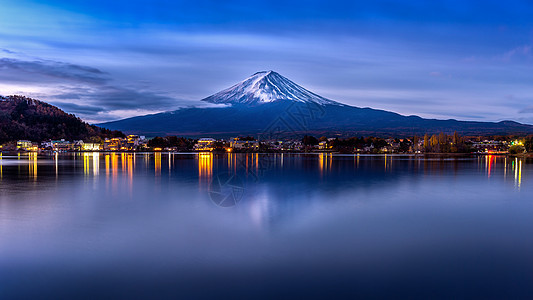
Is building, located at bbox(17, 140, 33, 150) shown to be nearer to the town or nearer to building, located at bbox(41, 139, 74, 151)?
the town

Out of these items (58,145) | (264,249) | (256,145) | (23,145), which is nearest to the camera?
(264,249)

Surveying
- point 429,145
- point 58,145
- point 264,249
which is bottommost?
point 264,249

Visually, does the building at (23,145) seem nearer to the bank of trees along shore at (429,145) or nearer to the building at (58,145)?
the building at (58,145)

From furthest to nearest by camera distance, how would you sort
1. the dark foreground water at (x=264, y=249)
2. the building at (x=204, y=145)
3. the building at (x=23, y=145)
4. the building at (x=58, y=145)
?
1. the building at (x=204, y=145)
2. the building at (x=58, y=145)
3. the building at (x=23, y=145)
4. the dark foreground water at (x=264, y=249)

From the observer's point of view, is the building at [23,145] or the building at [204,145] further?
the building at [204,145]

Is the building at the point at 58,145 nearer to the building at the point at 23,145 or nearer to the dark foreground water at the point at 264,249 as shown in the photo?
the building at the point at 23,145

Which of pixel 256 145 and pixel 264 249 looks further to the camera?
pixel 256 145

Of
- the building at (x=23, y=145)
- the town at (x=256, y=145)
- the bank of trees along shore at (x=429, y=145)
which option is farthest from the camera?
the building at (x=23, y=145)

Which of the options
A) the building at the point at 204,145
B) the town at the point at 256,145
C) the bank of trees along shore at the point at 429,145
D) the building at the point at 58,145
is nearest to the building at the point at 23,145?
the town at the point at 256,145

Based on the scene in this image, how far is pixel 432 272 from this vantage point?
435cm

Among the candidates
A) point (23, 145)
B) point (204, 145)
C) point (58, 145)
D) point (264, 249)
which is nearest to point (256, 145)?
point (204, 145)

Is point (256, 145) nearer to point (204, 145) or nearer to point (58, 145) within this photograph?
point (204, 145)

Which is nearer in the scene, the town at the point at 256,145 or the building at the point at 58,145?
the town at the point at 256,145

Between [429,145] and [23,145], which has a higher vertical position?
[429,145]
